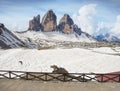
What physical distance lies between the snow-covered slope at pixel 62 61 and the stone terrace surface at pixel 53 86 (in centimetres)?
2288

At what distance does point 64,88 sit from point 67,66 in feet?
97.4

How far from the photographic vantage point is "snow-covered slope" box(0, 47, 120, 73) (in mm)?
60562

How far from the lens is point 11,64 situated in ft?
215

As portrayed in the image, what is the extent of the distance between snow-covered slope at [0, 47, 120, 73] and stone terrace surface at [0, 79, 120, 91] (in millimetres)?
22881

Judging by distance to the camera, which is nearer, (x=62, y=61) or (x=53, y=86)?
(x=53, y=86)

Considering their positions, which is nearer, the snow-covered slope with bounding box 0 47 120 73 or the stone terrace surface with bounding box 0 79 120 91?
the stone terrace surface with bounding box 0 79 120 91

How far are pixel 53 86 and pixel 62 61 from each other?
1428 inches

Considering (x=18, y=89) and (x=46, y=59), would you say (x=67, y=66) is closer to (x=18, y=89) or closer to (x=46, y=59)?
(x=46, y=59)

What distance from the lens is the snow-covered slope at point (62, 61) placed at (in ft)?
199

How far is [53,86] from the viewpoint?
34.4 meters

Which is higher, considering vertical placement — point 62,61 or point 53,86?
point 53,86

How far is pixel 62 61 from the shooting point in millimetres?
70625

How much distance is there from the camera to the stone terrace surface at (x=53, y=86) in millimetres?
32825

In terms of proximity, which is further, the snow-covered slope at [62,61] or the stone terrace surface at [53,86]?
the snow-covered slope at [62,61]
